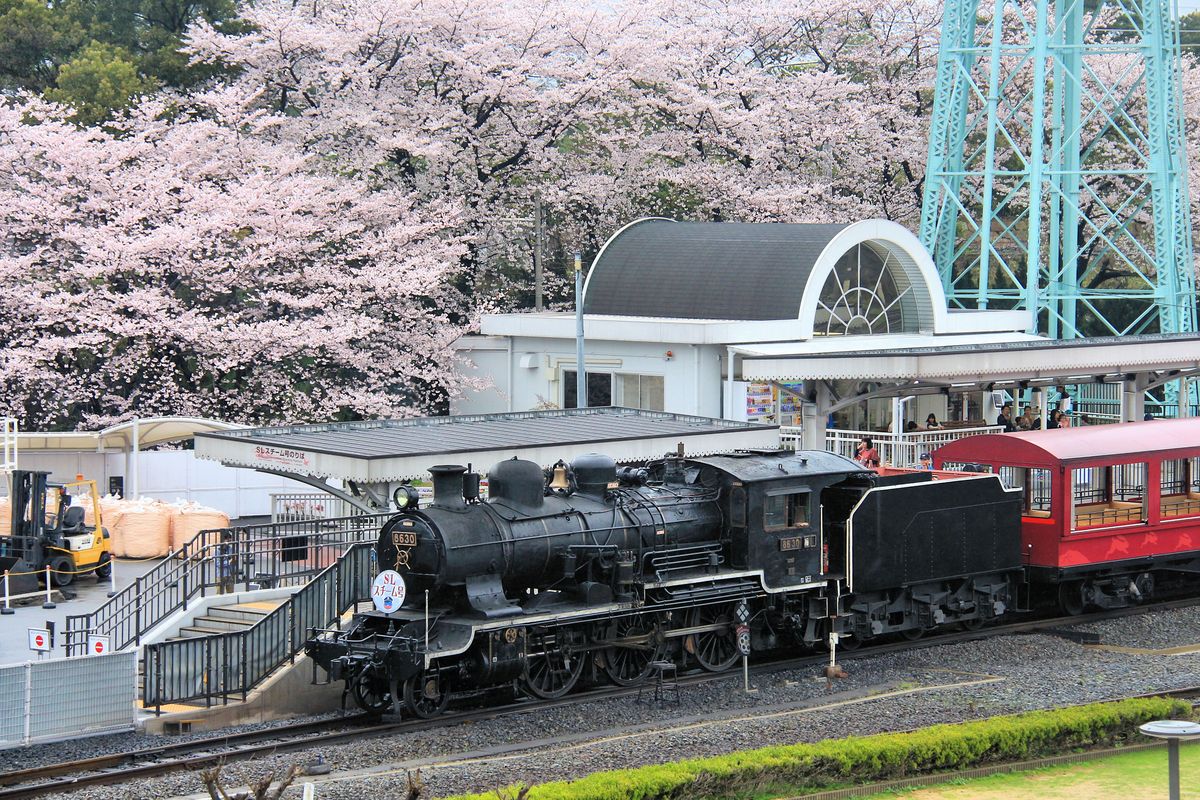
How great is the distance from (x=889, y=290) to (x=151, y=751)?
898 inches

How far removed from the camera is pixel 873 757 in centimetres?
1377

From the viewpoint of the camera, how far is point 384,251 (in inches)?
1368

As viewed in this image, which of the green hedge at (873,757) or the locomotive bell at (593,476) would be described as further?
the locomotive bell at (593,476)

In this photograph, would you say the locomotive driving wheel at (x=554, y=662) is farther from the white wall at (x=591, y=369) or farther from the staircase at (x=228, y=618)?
the white wall at (x=591, y=369)

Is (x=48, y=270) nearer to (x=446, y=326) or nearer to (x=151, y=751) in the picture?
(x=446, y=326)

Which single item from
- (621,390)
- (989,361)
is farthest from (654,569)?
(621,390)

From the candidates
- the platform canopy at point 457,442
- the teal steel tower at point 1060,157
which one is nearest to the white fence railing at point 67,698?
the platform canopy at point 457,442

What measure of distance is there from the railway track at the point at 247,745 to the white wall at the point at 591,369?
12066mm

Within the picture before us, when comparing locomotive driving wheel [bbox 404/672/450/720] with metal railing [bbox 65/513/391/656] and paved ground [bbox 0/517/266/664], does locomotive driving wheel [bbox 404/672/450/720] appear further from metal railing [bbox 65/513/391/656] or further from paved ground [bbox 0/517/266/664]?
paved ground [bbox 0/517/266/664]

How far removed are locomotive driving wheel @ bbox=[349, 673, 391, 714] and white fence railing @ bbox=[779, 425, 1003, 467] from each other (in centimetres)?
1234

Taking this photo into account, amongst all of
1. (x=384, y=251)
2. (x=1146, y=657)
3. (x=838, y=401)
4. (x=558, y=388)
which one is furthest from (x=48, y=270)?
(x=1146, y=657)

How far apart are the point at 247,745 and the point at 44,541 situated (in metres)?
9.25

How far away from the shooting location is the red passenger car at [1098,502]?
21766mm

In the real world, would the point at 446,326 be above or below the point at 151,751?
above
